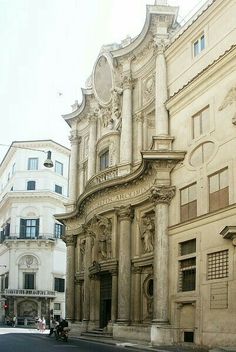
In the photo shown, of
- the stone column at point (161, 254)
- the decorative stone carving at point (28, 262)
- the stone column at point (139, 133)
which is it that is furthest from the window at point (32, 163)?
the stone column at point (161, 254)

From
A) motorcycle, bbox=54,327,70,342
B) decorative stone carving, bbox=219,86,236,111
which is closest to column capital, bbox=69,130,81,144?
motorcycle, bbox=54,327,70,342

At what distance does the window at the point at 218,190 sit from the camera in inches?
938

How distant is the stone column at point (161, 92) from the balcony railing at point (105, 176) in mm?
4831

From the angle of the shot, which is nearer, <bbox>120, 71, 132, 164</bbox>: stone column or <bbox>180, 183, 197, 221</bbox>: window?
<bbox>180, 183, 197, 221</bbox>: window

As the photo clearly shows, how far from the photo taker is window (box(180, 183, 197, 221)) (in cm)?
2609

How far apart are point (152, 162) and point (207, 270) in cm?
632

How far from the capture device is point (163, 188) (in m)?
27.7

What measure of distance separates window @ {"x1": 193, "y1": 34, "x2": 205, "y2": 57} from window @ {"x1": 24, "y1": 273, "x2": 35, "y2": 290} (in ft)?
140

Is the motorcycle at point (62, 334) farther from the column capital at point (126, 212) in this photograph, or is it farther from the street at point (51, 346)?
the column capital at point (126, 212)

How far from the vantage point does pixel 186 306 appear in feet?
84.9

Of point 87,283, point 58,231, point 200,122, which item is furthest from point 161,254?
point 58,231

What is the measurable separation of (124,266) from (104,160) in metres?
8.84

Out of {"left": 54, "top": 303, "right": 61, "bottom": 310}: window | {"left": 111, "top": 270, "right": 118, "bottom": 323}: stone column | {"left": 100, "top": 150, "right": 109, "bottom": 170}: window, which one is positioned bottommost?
{"left": 54, "top": 303, "right": 61, "bottom": 310}: window

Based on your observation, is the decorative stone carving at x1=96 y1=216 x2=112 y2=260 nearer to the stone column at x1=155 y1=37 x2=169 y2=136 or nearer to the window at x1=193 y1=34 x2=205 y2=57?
the stone column at x1=155 y1=37 x2=169 y2=136
